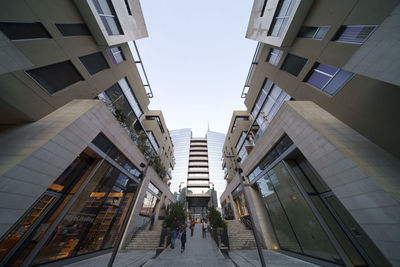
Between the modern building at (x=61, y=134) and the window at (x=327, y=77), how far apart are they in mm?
13838

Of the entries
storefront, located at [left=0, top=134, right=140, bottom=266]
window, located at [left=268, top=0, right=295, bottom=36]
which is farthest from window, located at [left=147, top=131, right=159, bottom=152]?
window, located at [left=268, top=0, right=295, bottom=36]

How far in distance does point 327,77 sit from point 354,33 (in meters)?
2.25

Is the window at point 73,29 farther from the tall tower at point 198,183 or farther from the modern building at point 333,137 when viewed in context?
the tall tower at point 198,183

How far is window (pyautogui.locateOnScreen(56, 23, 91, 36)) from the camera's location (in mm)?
7843

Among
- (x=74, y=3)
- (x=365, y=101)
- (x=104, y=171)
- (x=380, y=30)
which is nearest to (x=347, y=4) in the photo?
(x=380, y=30)

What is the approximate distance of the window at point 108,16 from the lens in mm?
9890

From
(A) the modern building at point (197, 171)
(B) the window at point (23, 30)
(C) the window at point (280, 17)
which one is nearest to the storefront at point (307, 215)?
(C) the window at point (280, 17)

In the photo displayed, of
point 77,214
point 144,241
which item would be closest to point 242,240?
point 144,241

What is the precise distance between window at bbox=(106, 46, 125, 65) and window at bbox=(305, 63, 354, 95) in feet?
56.5

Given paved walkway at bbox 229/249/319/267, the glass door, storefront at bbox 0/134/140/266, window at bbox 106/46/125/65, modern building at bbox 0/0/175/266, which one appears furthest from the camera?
window at bbox 106/46/125/65

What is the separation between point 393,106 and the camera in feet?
17.4

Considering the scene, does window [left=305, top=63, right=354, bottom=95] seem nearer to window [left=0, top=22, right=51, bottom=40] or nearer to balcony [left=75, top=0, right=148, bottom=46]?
balcony [left=75, top=0, right=148, bottom=46]

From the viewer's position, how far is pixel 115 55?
12.9 metres

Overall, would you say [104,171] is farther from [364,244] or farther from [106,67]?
[364,244]
